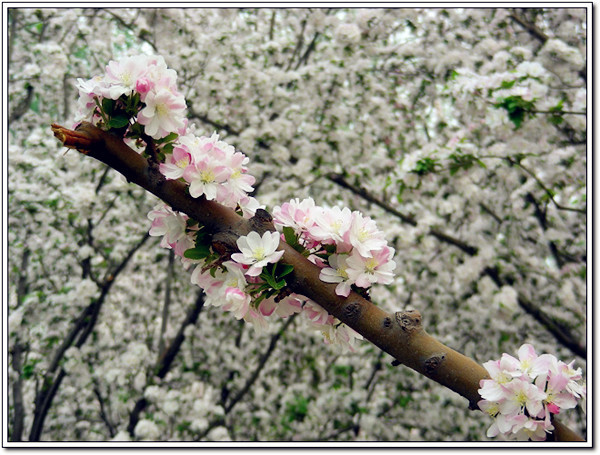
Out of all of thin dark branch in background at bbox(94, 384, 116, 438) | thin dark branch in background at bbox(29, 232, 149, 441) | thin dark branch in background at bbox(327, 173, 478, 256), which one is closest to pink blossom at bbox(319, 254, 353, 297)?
thin dark branch in background at bbox(327, 173, 478, 256)

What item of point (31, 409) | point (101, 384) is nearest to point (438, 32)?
point (101, 384)

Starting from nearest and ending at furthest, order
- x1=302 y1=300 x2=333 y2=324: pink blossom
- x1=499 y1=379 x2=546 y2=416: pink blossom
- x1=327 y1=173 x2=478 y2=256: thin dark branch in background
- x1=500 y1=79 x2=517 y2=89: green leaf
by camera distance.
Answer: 1. x1=499 y1=379 x2=546 y2=416: pink blossom
2. x1=302 y1=300 x2=333 y2=324: pink blossom
3. x1=500 y1=79 x2=517 y2=89: green leaf
4. x1=327 y1=173 x2=478 y2=256: thin dark branch in background

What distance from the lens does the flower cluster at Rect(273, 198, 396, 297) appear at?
1.10m

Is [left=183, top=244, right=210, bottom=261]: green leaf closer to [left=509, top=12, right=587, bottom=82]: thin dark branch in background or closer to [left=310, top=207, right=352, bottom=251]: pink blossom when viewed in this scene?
[left=310, top=207, right=352, bottom=251]: pink blossom

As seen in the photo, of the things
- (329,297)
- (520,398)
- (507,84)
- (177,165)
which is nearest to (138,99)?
→ (177,165)

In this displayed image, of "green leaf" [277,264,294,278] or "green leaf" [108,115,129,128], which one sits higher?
"green leaf" [108,115,129,128]

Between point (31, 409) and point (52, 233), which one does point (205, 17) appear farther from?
point (31, 409)

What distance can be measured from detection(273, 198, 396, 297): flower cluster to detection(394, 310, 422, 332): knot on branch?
0.08m

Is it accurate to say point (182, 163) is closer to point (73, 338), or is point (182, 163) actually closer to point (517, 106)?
point (517, 106)

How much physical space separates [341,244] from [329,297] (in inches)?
4.6

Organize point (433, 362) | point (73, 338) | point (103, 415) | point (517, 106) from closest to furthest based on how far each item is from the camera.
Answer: point (433, 362), point (517, 106), point (73, 338), point (103, 415)

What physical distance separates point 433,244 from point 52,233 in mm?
3096

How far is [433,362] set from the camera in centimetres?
106

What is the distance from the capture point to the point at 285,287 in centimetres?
114
